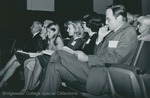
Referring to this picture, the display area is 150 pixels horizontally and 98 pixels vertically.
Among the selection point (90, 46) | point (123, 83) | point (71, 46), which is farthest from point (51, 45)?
point (123, 83)

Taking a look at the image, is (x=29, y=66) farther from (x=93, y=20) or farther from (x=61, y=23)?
(x=61, y=23)

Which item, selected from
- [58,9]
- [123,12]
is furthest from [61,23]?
[123,12]

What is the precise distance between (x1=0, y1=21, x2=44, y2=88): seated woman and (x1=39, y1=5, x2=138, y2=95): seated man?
1.30 metres

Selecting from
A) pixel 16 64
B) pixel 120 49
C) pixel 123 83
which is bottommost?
pixel 16 64

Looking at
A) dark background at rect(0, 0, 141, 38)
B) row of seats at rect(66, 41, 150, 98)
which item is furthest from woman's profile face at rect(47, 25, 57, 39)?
dark background at rect(0, 0, 141, 38)

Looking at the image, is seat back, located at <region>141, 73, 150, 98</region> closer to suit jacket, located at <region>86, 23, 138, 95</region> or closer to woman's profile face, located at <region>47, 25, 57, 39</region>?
suit jacket, located at <region>86, 23, 138, 95</region>

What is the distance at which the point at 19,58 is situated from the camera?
363 centimetres

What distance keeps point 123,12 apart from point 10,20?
3407 millimetres

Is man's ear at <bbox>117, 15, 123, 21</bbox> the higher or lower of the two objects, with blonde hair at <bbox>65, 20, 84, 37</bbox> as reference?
higher

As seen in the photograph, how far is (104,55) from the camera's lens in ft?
7.18

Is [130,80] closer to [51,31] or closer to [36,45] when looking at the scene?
[51,31]

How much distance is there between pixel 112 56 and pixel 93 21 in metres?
1.06

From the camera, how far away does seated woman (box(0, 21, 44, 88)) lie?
3.55 meters

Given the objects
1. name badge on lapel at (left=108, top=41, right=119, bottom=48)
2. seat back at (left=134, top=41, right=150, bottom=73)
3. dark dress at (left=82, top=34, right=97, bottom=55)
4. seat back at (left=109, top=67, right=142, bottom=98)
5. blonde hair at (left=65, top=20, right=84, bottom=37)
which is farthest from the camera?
blonde hair at (left=65, top=20, right=84, bottom=37)
